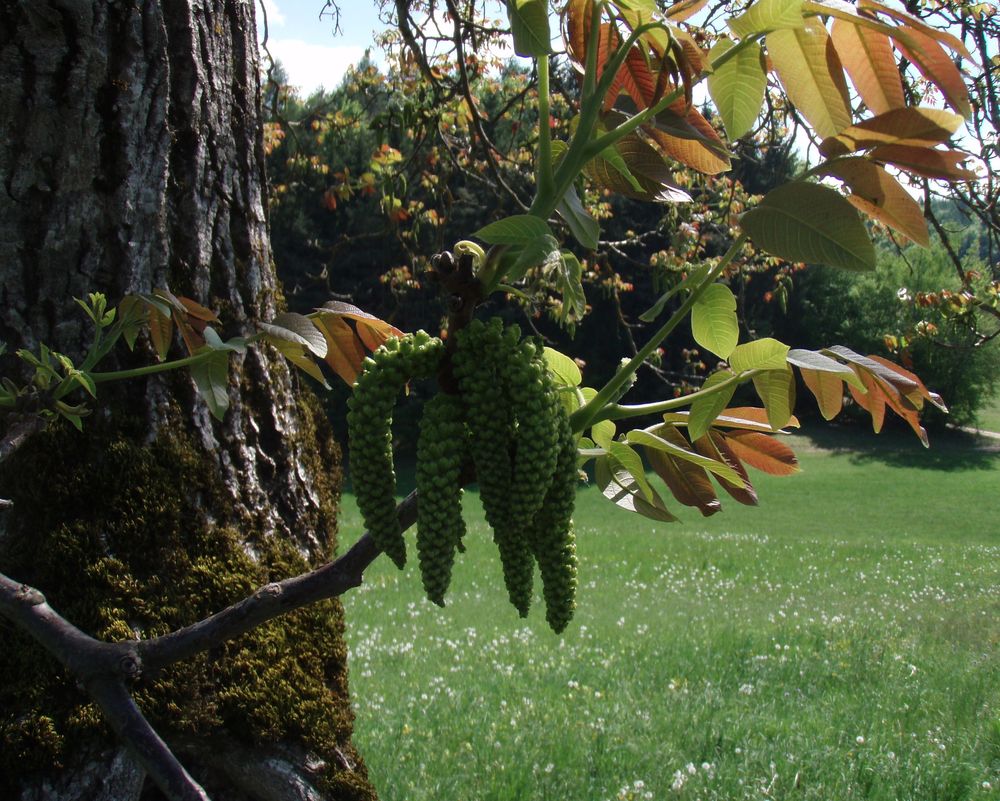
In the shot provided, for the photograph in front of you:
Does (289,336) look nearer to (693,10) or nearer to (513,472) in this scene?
(513,472)

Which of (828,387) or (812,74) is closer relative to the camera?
(812,74)

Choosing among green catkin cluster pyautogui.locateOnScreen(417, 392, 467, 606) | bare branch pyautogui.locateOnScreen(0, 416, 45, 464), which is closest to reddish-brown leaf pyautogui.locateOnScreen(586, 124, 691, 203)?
green catkin cluster pyautogui.locateOnScreen(417, 392, 467, 606)

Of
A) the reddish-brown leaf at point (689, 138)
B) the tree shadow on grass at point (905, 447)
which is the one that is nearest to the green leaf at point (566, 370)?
the reddish-brown leaf at point (689, 138)

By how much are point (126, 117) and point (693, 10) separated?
123 centimetres

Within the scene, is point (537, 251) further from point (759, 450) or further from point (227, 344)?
point (759, 450)

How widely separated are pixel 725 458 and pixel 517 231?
71 centimetres

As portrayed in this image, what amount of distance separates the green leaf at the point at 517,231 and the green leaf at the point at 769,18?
34 cm

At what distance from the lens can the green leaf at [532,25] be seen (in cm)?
101

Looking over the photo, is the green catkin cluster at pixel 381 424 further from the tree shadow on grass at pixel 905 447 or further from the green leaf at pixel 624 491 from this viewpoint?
the tree shadow on grass at pixel 905 447

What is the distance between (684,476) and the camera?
1.45 meters

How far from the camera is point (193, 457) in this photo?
188 centimetres

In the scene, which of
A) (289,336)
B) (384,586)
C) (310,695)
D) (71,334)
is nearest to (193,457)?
(71,334)

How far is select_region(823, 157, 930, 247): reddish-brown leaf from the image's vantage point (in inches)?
40.5

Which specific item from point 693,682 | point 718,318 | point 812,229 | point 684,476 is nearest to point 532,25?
point 812,229
